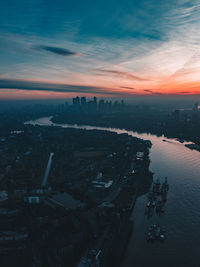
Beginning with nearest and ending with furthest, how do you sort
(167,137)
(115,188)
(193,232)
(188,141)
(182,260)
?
(182,260), (193,232), (115,188), (188,141), (167,137)

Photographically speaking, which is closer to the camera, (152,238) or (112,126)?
(152,238)

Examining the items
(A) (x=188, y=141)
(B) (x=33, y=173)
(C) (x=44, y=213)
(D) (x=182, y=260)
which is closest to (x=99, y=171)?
(B) (x=33, y=173)

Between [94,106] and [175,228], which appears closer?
[175,228]

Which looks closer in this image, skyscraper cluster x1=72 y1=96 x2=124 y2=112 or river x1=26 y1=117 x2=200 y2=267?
river x1=26 y1=117 x2=200 y2=267

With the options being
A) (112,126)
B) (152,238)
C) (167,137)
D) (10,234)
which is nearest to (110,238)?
(152,238)

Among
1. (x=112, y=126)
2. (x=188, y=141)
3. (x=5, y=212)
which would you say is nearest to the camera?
(x=5, y=212)

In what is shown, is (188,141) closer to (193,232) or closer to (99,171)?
(99,171)

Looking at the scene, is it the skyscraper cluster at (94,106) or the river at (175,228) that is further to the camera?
the skyscraper cluster at (94,106)

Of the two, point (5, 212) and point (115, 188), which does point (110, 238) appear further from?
point (5, 212)

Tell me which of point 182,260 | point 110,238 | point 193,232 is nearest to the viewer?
point 182,260

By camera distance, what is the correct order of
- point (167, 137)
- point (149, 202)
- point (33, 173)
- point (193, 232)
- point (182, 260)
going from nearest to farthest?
point (182, 260) → point (193, 232) → point (149, 202) → point (33, 173) → point (167, 137)
